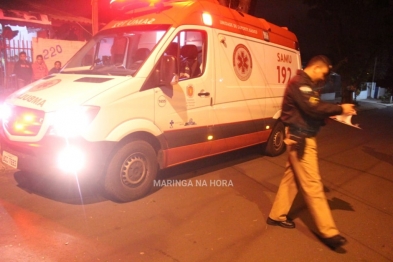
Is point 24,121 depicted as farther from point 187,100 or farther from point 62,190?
point 187,100

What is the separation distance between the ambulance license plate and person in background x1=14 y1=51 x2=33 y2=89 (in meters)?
5.67

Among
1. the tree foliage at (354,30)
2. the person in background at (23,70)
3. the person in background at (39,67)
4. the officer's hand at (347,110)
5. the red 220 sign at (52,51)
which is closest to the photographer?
the officer's hand at (347,110)

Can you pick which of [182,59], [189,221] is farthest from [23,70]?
[189,221]

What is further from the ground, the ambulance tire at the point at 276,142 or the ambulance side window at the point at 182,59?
the ambulance side window at the point at 182,59

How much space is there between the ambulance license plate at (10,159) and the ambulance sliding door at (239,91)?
286cm

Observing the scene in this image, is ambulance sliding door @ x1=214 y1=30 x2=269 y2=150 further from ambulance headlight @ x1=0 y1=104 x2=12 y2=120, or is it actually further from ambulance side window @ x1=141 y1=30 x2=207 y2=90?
ambulance headlight @ x1=0 y1=104 x2=12 y2=120

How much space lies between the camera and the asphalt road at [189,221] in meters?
3.75

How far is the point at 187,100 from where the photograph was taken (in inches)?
212

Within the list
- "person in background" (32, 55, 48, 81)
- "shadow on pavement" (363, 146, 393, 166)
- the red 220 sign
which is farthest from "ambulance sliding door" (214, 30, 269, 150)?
the red 220 sign

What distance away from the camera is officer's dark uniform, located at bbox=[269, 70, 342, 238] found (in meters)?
3.89

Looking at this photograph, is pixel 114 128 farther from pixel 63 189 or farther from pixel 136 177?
pixel 63 189

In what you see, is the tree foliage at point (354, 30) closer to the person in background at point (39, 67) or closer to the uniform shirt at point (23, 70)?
the person in background at point (39, 67)

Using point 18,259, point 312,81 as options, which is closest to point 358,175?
point 312,81

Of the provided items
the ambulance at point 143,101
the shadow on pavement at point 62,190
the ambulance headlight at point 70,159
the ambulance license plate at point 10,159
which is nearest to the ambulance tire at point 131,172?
the ambulance at point 143,101
